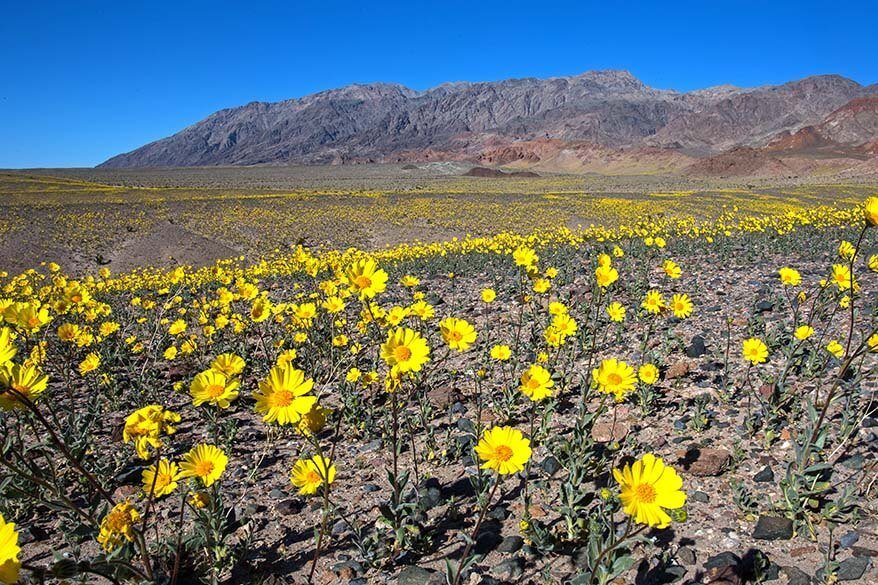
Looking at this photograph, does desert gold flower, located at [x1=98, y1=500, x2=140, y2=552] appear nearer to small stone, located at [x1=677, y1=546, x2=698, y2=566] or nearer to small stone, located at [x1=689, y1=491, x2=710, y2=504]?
small stone, located at [x1=677, y1=546, x2=698, y2=566]

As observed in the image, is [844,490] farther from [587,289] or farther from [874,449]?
[587,289]

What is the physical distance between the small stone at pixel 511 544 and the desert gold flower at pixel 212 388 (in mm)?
1818

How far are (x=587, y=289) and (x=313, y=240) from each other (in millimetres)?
17934

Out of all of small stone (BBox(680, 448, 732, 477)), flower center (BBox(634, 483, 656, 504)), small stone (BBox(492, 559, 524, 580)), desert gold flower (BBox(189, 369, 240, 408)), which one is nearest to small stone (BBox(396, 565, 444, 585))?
small stone (BBox(492, 559, 524, 580))

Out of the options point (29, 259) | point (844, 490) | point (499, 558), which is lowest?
point (499, 558)

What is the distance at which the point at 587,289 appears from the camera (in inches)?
354

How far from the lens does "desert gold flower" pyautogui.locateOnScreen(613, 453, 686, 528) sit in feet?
6.64

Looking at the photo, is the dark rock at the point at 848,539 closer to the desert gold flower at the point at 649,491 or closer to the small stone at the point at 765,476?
the small stone at the point at 765,476

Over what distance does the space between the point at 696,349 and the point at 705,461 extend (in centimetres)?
229

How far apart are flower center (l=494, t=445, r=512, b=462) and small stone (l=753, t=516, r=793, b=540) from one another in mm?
1632

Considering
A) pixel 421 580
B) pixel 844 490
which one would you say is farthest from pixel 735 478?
pixel 421 580

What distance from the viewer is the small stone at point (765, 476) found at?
336cm

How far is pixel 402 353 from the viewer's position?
2.86m

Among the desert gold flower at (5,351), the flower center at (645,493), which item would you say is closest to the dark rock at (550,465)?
the flower center at (645,493)
